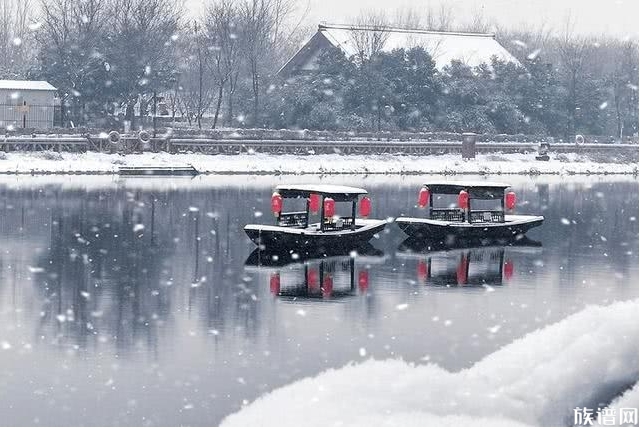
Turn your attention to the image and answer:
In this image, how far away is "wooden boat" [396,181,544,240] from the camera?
141 ft

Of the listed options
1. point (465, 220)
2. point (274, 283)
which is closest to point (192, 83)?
point (465, 220)

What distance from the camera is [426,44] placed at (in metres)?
106

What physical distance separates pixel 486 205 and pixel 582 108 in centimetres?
4307

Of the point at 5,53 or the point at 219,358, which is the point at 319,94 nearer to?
the point at 5,53

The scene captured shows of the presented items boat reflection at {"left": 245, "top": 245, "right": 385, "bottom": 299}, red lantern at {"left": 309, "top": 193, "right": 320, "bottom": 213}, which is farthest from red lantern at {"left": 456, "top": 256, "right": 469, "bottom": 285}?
red lantern at {"left": 309, "top": 193, "right": 320, "bottom": 213}

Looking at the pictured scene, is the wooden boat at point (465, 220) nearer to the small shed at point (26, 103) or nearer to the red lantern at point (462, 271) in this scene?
the red lantern at point (462, 271)

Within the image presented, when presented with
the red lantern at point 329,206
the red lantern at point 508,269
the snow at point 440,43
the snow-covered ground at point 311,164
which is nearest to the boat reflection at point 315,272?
the red lantern at point 329,206

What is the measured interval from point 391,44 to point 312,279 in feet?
242

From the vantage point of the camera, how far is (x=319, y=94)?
9106cm

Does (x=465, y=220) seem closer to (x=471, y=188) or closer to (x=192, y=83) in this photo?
(x=471, y=188)

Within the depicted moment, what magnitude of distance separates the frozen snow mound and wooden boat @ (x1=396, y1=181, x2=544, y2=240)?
23.0 m

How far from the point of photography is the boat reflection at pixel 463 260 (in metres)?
34.0

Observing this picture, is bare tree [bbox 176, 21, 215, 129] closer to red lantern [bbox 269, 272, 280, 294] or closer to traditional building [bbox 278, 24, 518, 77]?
traditional building [bbox 278, 24, 518, 77]

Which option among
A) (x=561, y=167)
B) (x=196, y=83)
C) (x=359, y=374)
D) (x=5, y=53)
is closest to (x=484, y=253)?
(x=359, y=374)
